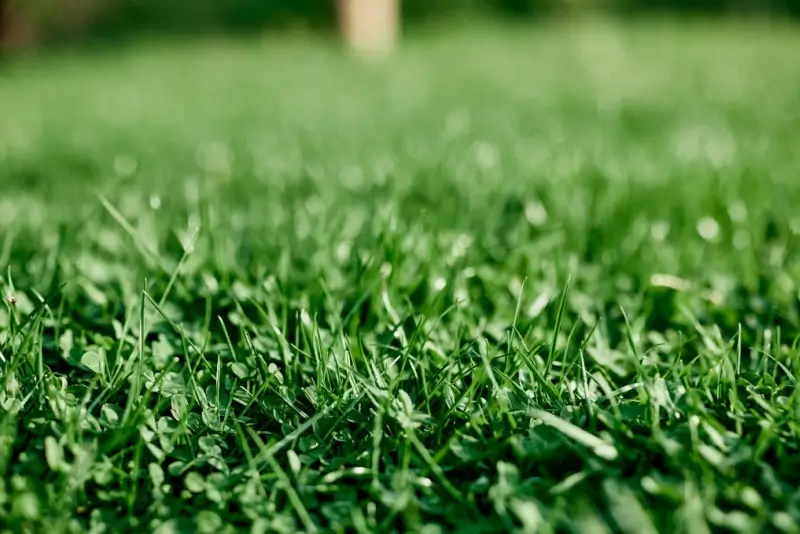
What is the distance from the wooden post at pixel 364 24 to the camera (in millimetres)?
8836

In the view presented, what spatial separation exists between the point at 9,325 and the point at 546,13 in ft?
45.1

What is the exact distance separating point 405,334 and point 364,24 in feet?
25.6

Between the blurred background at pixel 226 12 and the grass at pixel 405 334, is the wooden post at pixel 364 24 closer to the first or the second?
the blurred background at pixel 226 12

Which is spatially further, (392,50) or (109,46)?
(109,46)

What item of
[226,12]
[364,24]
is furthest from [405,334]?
[226,12]

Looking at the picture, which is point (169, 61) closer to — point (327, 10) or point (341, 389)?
point (327, 10)

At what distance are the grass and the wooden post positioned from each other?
520cm

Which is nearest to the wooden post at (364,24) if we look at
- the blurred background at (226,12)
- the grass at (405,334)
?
the blurred background at (226,12)

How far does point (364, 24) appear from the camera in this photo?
8938 millimetres

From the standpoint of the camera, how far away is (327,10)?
1366 centimetres

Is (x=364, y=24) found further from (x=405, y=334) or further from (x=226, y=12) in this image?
(x=226, y=12)

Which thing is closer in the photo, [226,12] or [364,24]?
[364,24]

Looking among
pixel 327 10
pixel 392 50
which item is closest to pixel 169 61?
pixel 392 50

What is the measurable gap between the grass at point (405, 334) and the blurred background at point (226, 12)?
974 cm
